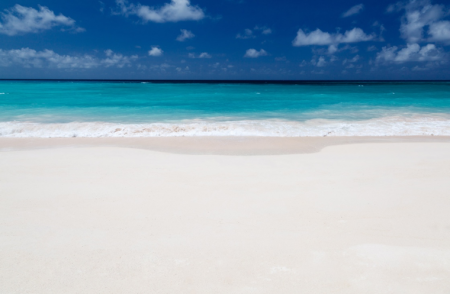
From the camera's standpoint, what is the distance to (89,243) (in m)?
3.03

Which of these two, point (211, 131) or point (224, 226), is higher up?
point (211, 131)

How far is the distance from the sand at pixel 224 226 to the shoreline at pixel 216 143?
47.2 inches

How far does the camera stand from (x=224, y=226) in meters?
3.39

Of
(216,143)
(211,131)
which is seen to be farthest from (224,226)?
(211,131)

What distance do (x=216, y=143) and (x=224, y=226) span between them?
4734 mm

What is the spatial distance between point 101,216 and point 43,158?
12.3 ft

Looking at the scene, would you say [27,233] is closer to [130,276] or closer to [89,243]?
[89,243]

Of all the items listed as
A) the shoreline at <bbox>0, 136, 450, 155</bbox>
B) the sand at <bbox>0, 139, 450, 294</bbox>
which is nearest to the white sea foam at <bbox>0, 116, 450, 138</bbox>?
the shoreline at <bbox>0, 136, 450, 155</bbox>

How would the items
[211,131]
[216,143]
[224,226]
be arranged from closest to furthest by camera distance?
[224,226]
[216,143]
[211,131]

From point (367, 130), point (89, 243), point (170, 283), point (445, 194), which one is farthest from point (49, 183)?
point (367, 130)

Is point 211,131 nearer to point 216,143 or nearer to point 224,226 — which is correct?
point 216,143

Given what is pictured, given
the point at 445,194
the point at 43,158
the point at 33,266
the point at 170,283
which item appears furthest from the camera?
the point at 43,158

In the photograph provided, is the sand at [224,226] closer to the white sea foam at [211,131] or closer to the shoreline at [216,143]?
the shoreline at [216,143]

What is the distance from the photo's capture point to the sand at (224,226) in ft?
8.30
